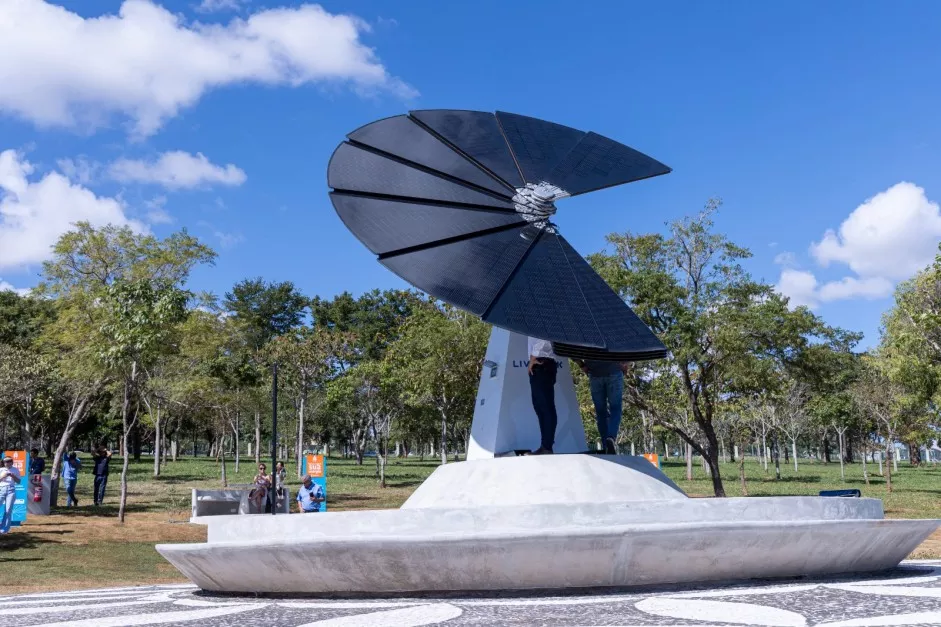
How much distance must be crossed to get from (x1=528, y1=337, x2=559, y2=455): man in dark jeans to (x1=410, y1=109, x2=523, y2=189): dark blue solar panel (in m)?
3.29

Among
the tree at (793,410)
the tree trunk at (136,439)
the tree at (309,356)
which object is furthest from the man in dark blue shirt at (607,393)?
the tree trunk at (136,439)

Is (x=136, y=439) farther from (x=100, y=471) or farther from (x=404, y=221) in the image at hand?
(x=404, y=221)

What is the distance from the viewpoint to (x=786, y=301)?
112 feet

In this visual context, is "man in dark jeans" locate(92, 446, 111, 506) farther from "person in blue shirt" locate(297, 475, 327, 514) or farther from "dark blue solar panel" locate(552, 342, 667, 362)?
"dark blue solar panel" locate(552, 342, 667, 362)

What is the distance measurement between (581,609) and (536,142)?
10198 millimetres

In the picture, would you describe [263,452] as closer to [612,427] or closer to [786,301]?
[786,301]

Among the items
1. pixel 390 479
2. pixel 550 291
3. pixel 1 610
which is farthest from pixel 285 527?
pixel 390 479

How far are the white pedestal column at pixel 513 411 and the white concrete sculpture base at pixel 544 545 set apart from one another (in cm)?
224

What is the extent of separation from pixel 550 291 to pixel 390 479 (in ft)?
121

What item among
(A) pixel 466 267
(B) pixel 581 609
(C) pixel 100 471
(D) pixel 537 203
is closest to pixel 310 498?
(A) pixel 466 267

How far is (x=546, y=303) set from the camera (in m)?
12.1

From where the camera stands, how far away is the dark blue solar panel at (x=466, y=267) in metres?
11.6

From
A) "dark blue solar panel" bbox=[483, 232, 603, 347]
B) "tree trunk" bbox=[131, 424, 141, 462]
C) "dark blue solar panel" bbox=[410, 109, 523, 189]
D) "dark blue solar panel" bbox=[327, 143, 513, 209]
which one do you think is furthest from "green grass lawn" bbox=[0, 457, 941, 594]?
"tree trunk" bbox=[131, 424, 141, 462]

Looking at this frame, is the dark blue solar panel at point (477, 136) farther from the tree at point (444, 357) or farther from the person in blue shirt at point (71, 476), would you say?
the tree at point (444, 357)
